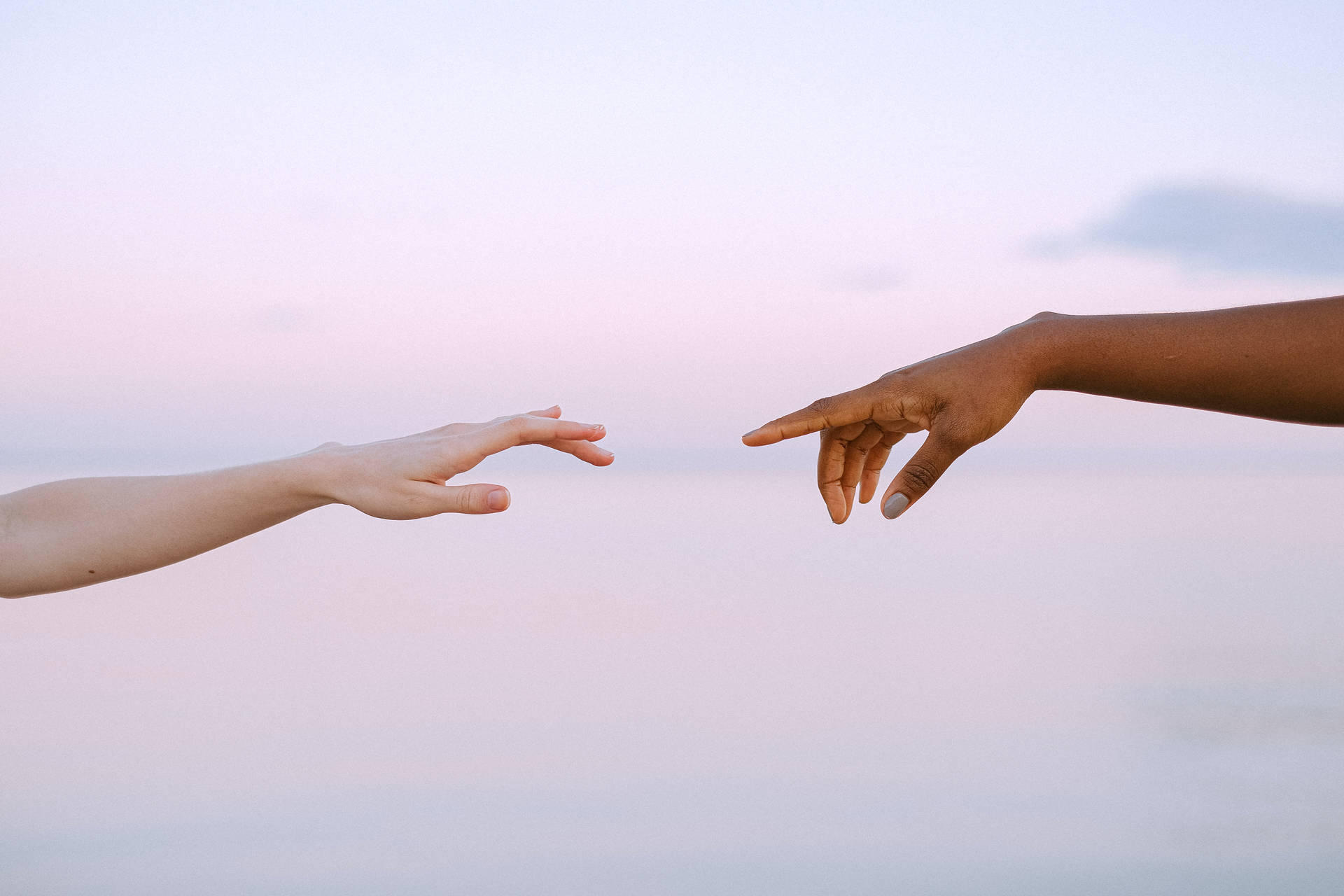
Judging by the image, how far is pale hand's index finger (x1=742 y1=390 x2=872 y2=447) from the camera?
1.81m

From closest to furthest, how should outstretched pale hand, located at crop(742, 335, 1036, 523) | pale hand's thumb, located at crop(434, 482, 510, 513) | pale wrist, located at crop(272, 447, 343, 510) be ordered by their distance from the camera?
pale hand's thumb, located at crop(434, 482, 510, 513)
pale wrist, located at crop(272, 447, 343, 510)
outstretched pale hand, located at crop(742, 335, 1036, 523)

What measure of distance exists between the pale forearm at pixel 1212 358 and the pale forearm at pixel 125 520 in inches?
47.2

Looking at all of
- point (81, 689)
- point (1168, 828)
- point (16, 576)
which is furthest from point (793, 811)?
point (81, 689)

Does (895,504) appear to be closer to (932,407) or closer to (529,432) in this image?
(932,407)

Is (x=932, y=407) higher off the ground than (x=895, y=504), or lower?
higher

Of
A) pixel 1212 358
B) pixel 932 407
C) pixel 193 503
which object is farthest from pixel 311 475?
pixel 1212 358

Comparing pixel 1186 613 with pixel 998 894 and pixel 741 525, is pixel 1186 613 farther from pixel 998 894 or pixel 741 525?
pixel 741 525

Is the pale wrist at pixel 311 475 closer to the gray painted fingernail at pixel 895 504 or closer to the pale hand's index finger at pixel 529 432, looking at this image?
the pale hand's index finger at pixel 529 432

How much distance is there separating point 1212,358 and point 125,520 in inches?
64.9

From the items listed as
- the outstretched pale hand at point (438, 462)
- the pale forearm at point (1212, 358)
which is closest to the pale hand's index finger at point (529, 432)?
the outstretched pale hand at point (438, 462)

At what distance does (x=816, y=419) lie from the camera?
71.7 inches

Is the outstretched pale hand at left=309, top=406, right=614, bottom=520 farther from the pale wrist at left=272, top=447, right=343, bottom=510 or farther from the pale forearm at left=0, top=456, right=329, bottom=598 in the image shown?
the pale forearm at left=0, top=456, right=329, bottom=598

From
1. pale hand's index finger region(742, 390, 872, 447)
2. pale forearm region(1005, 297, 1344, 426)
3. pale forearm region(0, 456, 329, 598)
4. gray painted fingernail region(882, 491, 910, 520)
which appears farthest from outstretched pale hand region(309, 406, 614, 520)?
pale forearm region(1005, 297, 1344, 426)

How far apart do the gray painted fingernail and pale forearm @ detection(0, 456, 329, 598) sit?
2.80 ft
